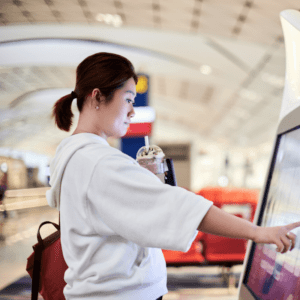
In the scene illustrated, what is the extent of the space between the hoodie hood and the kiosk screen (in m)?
0.59

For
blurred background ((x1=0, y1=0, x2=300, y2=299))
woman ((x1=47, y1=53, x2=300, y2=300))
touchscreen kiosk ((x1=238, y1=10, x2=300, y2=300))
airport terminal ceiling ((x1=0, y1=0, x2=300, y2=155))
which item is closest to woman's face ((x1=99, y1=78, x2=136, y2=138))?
woman ((x1=47, y1=53, x2=300, y2=300))

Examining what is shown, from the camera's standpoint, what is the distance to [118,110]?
0.88 m

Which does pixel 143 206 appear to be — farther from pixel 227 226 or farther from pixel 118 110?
pixel 118 110

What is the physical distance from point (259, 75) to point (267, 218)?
10.1m

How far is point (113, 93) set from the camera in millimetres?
872

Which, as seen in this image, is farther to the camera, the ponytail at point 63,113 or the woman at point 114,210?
the ponytail at point 63,113

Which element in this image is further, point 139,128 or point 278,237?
point 139,128

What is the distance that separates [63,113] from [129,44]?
7.93 meters

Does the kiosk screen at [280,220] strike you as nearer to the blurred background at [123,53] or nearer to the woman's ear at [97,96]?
the woman's ear at [97,96]

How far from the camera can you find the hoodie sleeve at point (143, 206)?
671mm

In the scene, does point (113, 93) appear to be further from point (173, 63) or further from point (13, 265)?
point (173, 63)

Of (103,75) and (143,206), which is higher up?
(103,75)

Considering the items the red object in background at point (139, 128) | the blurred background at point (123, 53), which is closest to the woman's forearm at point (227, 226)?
the blurred background at point (123, 53)

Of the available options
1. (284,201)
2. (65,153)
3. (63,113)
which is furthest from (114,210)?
(284,201)
